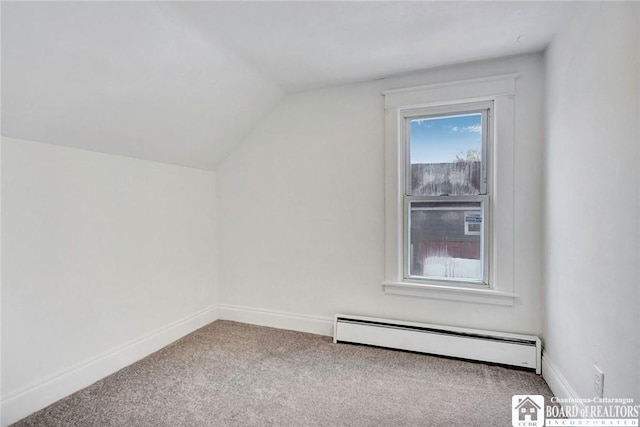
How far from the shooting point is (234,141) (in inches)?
127

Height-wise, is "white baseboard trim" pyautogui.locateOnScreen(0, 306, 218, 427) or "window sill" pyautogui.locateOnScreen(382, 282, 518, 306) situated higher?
"window sill" pyautogui.locateOnScreen(382, 282, 518, 306)

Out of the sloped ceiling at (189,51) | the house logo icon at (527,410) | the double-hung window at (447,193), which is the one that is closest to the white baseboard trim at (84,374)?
the sloped ceiling at (189,51)

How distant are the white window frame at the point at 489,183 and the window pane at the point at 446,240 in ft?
0.27

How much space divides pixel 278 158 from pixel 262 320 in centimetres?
165

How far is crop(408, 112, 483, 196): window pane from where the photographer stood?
8.63 feet

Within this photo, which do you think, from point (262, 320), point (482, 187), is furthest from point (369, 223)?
point (262, 320)

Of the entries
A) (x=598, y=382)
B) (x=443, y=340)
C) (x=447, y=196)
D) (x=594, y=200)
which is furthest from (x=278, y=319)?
(x=594, y=200)

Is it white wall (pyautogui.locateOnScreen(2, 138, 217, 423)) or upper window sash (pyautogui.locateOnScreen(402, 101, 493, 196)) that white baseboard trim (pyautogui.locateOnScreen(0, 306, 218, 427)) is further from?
upper window sash (pyautogui.locateOnScreen(402, 101, 493, 196))

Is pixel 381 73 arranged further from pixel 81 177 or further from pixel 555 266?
pixel 81 177

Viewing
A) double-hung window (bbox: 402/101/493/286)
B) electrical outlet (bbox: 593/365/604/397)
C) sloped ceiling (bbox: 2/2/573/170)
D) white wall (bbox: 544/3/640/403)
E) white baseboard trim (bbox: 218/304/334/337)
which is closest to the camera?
white wall (bbox: 544/3/640/403)

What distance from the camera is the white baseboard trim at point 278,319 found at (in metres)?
3.03

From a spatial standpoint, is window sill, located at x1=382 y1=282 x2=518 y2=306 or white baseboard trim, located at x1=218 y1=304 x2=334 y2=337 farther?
white baseboard trim, located at x1=218 y1=304 x2=334 y2=337

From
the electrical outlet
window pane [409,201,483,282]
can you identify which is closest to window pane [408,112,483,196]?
window pane [409,201,483,282]

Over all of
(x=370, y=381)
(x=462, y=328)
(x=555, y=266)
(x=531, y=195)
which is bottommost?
(x=370, y=381)
